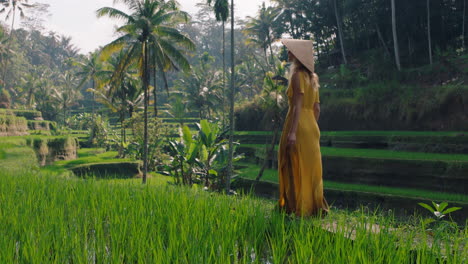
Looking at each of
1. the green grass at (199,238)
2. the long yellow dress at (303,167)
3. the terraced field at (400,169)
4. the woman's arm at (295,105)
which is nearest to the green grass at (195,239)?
the green grass at (199,238)

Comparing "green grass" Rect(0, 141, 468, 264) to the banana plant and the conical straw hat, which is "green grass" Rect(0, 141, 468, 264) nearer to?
the conical straw hat

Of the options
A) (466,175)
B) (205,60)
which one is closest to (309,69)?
(466,175)

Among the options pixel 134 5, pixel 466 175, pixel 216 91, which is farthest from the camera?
pixel 216 91

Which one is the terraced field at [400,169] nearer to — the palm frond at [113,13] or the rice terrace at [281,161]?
the rice terrace at [281,161]

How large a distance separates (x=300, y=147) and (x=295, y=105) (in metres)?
0.38

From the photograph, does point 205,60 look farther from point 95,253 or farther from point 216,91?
point 95,253

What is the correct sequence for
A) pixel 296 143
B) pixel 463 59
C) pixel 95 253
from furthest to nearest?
1. pixel 463 59
2. pixel 296 143
3. pixel 95 253

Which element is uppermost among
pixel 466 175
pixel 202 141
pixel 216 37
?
pixel 216 37

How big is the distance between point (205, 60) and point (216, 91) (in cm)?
551

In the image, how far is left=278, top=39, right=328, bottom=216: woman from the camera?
3025mm

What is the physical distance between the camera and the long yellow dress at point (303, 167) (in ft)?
9.95

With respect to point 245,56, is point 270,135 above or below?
below

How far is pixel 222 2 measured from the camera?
10141 millimetres

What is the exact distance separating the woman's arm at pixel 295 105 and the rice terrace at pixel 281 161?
0.01 metres
